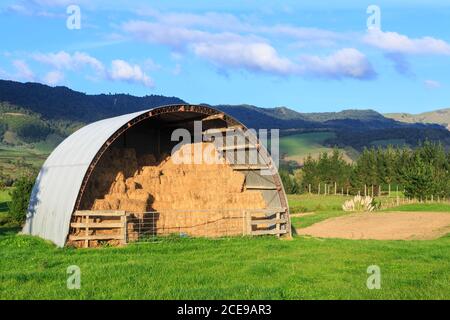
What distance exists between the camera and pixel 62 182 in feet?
69.9

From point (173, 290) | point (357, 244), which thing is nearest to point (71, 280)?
point (173, 290)

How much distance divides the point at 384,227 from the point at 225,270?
20.9 meters

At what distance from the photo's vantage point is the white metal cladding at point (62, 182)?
1964cm

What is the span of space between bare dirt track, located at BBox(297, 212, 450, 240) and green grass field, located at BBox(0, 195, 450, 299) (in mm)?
8105

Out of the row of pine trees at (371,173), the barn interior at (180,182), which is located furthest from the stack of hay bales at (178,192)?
the row of pine trees at (371,173)

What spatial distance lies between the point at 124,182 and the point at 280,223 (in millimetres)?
6677

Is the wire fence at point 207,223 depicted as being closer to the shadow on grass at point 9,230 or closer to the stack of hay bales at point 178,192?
the stack of hay bales at point 178,192

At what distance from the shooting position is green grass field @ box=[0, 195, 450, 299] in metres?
11.3

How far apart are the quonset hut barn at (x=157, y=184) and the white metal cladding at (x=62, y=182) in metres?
0.04

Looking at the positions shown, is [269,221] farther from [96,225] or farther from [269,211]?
[96,225]

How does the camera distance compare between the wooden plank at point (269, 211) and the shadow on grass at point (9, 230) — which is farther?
the shadow on grass at point (9, 230)

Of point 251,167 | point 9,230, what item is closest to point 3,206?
point 9,230

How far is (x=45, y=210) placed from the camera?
21672 mm

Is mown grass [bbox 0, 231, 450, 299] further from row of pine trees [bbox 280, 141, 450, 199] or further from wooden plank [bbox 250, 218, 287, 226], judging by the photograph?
row of pine trees [bbox 280, 141, 450, 199]
